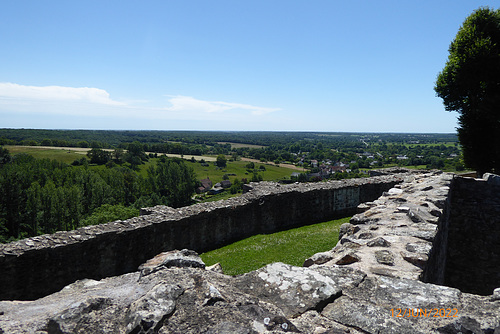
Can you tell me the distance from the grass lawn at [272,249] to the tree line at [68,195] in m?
18.2

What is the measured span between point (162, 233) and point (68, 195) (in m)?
38.1

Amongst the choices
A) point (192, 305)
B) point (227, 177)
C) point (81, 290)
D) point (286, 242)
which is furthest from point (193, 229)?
point (227, 177)

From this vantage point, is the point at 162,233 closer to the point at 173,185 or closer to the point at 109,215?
the point at 109,215

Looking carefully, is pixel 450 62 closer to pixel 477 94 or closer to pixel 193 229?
pixel 477 94

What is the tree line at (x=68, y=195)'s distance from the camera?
38406 millimetres

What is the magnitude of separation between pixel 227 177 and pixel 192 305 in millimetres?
86793

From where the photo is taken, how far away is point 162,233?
8773 mm

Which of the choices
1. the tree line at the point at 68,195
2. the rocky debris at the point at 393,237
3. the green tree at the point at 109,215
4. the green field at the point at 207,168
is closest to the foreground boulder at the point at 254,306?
the rocky debris at the point at 393,237

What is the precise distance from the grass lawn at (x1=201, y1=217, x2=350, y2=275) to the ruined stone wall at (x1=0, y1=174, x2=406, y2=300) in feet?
2.34

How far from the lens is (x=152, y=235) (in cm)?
852

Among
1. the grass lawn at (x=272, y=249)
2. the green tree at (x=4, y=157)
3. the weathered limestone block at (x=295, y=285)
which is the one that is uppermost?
the weathered limestone block at (x=295, y=285)

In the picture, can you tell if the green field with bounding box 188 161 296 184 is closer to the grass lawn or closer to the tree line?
the tree line

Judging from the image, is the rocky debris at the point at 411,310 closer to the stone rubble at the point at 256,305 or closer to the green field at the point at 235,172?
the stone rubble at the point at 256,305

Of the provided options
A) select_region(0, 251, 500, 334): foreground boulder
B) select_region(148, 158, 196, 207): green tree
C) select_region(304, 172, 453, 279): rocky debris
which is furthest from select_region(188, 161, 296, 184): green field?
select_region(0, 251, 500, 334): foreground boulder
